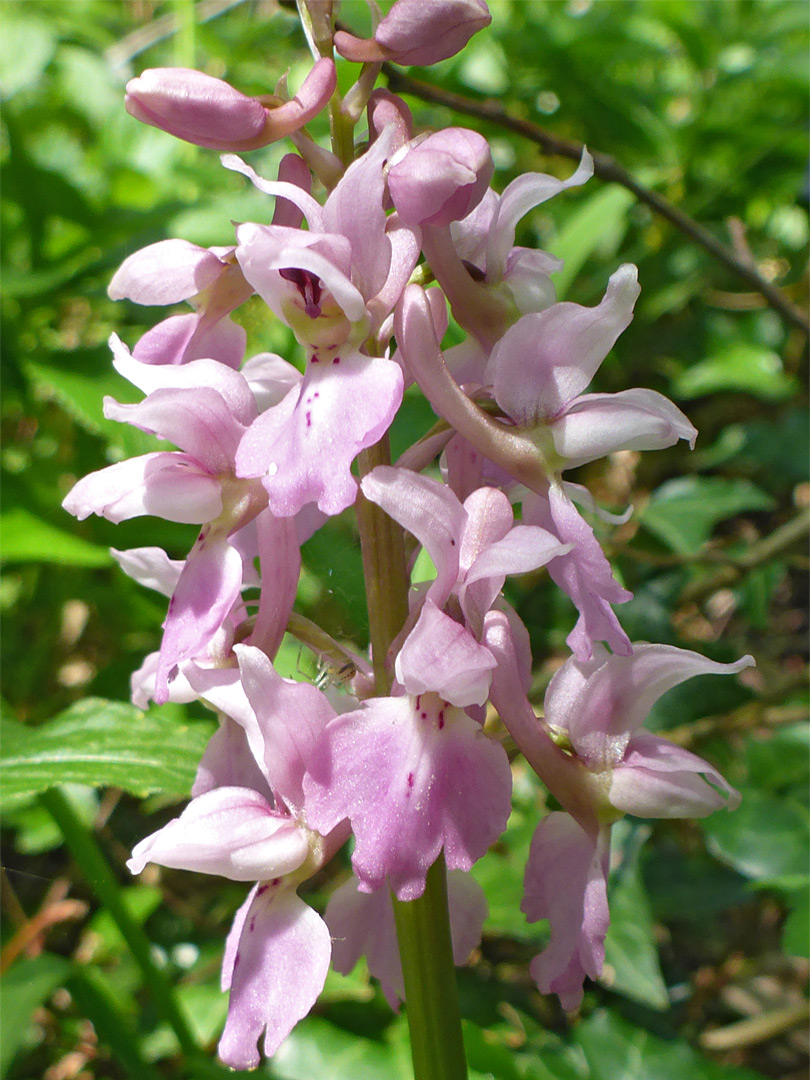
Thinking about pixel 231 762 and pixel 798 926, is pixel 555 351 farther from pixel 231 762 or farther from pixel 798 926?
pixel 798 926

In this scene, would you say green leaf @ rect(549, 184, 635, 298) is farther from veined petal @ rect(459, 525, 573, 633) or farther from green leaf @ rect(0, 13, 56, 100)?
green leaf @ rect(0, 13, 56, 100)

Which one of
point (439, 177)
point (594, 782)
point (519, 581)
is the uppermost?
point (439, 177)

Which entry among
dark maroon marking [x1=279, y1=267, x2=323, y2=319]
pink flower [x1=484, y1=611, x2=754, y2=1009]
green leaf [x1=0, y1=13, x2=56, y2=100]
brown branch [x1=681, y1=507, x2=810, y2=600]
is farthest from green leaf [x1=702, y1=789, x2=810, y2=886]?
green leaf [x1=0, y1=13, x2=56, y2=100]

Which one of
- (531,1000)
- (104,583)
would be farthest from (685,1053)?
(104,583)

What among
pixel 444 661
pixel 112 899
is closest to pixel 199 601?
pixel 444 661

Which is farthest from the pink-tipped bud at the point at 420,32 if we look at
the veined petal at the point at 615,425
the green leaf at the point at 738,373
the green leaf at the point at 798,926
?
the green leaf at the point at 738,373

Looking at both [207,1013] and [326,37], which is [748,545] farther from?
[326,37]

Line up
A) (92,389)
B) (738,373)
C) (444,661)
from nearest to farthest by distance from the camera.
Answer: (444,661) → (92,389) → (738,373)
